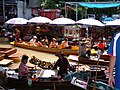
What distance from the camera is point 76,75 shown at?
361 inches

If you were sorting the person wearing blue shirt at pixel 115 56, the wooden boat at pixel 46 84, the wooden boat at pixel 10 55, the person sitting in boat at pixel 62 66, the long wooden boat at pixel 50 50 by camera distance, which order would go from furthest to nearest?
1. the long wooden boat at pixel 50 50
2. the wooden boat at pixel 10 55
3. the person sitting in boat at pixel 62 66
4. the wooden boat at pixel 46 84
5. the person wearing blue shirt at pixel 115 56

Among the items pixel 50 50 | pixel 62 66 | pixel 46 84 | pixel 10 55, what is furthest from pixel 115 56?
pixel 50 50

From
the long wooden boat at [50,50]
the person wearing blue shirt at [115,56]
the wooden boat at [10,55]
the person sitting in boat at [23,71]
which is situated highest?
the person wearing blue shirt at [115,56]

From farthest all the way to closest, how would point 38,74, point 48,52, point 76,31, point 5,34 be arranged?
1. point 5,34
2. point 76,31
3. point 48,52
4. point 38,74

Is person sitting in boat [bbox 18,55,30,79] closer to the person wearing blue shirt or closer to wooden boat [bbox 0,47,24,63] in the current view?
wooden boat [bbox 0,47,24,63]

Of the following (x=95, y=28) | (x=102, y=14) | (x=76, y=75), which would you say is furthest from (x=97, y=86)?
(x=102, y=14)

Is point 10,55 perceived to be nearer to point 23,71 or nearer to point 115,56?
point 23,71

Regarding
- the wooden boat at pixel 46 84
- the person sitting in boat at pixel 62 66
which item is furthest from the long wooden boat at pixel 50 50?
the wooden boat at pixel 46 84

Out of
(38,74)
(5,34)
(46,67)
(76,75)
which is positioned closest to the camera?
(76,75)

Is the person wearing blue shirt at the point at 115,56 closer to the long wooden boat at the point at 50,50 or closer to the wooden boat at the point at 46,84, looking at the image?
the wooden boat at the point at 46,84

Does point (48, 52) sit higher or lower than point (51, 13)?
lower

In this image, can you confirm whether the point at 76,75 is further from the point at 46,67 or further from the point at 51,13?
the point at 51,13

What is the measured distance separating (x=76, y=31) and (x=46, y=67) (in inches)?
361

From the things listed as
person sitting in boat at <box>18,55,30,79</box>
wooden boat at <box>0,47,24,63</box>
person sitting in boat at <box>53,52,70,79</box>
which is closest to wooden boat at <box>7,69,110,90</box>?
person sitting in boat at <box>18,55,30,79</box>
